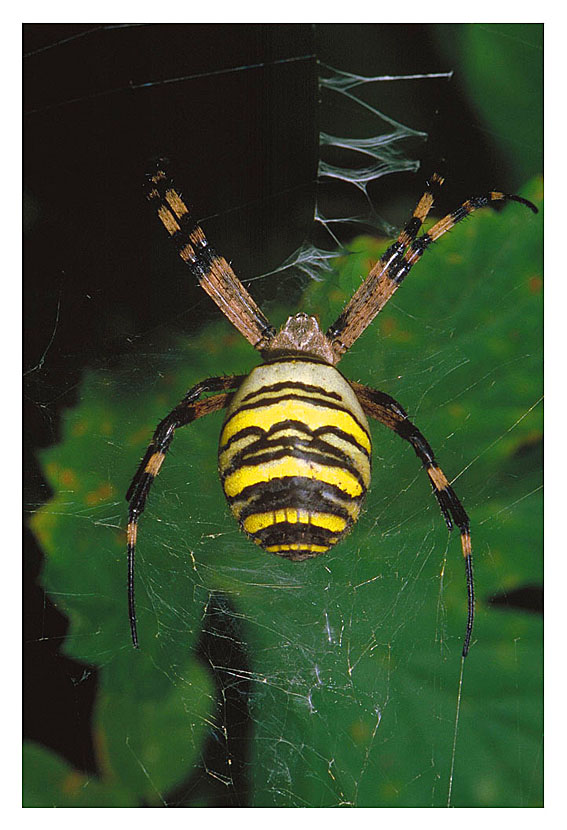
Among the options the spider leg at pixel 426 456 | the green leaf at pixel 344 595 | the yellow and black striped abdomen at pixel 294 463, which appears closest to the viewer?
the yellow and black striped abdomen at pixel 294 463

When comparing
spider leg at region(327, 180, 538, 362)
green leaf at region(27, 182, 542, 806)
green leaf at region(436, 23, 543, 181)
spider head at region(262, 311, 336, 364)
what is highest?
green leaf at region(436, 23, 543, 181)

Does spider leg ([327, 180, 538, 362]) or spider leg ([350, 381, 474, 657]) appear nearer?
spider leg ([350, 381, 474, 657])

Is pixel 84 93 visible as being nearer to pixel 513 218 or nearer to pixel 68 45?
pixel 68 45

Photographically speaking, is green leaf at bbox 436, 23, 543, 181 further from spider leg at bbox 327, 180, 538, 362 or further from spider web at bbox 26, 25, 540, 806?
spider leg at bbox 327, 180, 538, 362

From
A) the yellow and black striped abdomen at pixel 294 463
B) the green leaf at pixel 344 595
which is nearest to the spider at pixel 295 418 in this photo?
the yellow and black striped abdomen at pixel 294 463

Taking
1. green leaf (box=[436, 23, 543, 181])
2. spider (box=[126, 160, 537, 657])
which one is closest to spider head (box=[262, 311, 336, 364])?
spider (box=[126, 160, 537, 657])

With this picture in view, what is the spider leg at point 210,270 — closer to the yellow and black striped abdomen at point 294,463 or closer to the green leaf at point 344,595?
the green leaf at point 344,595

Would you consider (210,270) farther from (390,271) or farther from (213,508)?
(213,508)

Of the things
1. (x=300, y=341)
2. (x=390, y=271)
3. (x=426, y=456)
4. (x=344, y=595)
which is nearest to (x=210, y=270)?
(x=300, y=341)
